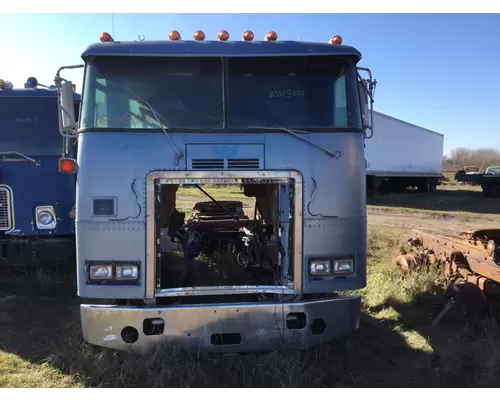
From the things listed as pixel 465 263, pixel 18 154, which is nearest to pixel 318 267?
pixel 465 263

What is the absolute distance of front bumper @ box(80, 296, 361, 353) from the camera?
3.66 meters

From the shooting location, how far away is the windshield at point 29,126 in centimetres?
581

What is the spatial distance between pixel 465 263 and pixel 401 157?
19321 mm

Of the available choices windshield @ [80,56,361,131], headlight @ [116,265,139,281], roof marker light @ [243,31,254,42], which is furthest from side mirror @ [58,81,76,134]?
roof marker light @ [243,31,254,42]

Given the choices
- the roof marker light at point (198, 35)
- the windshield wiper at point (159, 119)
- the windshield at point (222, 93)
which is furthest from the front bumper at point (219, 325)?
the roof marker light at point (198, 35)

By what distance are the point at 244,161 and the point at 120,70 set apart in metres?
1.36

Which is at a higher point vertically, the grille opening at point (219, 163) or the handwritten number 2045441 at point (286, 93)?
the handwritten number 2045441 at point (286, 93)

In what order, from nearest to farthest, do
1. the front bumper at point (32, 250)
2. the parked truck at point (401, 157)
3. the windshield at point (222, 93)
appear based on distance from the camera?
the windshield at point (222, 93) → the front bumper at point (32, 250) → the parked truck at point (401, 157)

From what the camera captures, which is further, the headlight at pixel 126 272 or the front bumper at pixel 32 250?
the front bumper at pixel 32 250

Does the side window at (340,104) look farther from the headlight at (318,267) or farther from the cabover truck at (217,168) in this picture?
the headlight at (318,267)

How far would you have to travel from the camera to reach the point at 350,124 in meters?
3.91

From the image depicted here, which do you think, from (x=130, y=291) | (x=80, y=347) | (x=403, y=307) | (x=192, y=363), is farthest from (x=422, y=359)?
(x=80, y=347)

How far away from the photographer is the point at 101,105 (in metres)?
3.79

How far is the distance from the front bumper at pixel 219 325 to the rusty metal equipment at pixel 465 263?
5.60 ft
